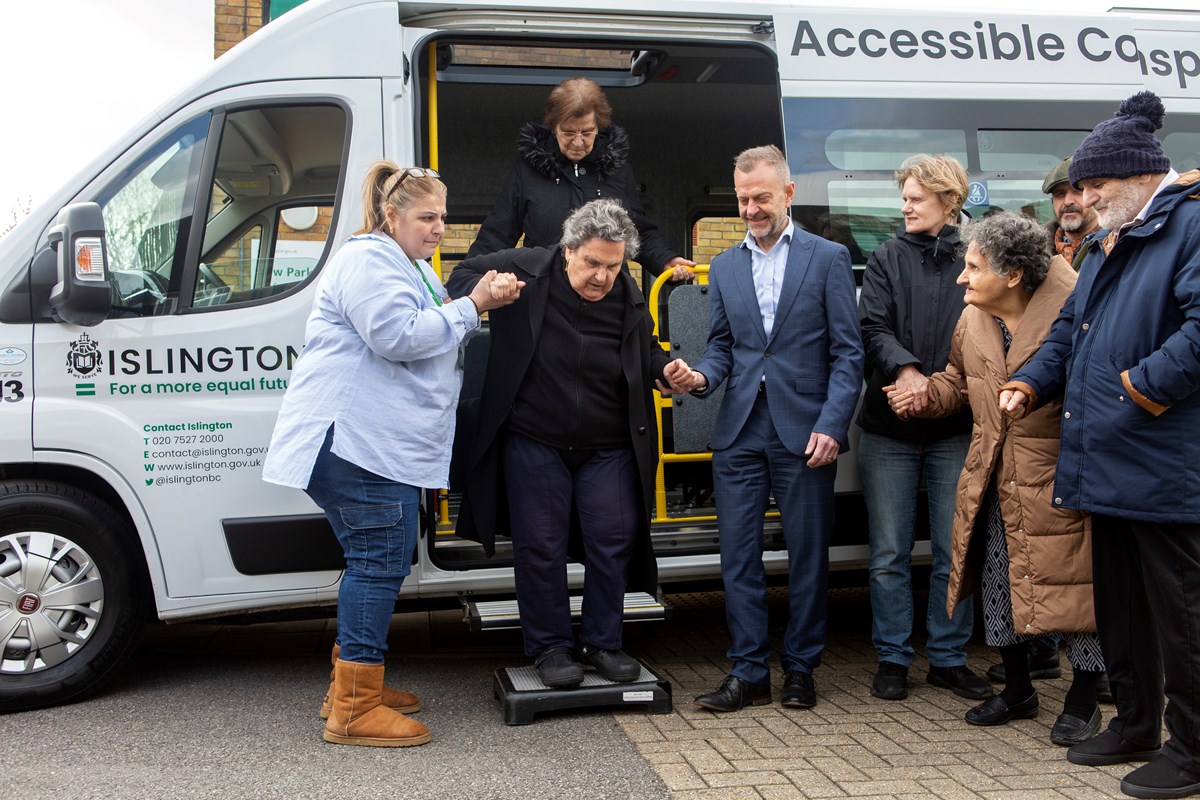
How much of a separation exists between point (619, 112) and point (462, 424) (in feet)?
9.86

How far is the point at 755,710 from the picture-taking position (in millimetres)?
4102

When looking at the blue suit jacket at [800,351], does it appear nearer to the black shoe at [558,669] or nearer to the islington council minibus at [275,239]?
the islington council minibus at [275,239]

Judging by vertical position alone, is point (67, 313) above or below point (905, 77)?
below

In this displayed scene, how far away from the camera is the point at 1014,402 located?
11.4 feet

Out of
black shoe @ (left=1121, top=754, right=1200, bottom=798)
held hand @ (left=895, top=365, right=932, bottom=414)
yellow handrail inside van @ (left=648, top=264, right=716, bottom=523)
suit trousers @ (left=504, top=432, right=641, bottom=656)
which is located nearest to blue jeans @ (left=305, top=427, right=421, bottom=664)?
suit trousers @ (left=504, top=432, right=641, bottom=656)

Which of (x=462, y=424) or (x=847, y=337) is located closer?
(x=847, y=337)

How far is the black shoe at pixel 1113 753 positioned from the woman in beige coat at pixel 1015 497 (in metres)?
0.18

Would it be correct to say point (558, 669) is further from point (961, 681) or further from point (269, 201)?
point (269, 201)

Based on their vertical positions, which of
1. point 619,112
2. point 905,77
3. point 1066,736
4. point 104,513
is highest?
point 619,112

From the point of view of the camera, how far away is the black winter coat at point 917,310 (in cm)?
425

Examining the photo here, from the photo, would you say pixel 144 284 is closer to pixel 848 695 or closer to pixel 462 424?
pixel 462 424

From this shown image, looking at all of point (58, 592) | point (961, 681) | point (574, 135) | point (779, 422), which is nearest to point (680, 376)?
point (779, 422)

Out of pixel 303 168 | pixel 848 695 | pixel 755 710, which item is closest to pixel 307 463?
pixel 303 168

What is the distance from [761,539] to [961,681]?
97 centimetres
